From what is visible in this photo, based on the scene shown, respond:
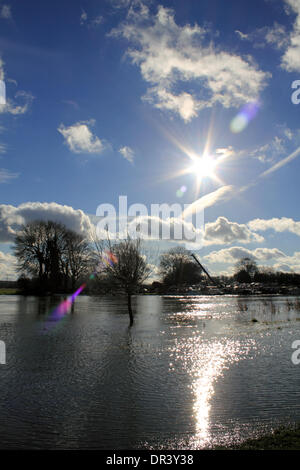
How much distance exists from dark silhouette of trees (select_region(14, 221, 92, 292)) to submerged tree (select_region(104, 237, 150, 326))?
4211 cm

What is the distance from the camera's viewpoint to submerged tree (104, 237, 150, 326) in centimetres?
2569

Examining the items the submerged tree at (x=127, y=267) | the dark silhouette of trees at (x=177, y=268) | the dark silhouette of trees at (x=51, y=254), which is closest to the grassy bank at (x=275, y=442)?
the submerged tree at (x=127, y=267)

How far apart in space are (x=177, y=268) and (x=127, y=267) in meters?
110

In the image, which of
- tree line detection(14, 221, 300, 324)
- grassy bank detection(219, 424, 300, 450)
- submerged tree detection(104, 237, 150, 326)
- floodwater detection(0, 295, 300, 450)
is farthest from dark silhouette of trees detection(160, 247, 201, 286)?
grassy bank detection(219, 424, 300, 450)

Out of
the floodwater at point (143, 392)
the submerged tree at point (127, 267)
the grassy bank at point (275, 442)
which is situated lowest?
the floodwater at point (143, 392)

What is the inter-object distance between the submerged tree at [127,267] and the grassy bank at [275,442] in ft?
63.0

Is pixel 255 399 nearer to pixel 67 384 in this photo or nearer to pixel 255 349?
pixel 67 384

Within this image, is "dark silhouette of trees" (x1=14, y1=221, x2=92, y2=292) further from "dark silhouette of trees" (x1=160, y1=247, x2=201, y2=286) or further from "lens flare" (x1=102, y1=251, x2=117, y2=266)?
"dark silhouette of trees" (x1=160, y1=247, x2=201, y2=286)

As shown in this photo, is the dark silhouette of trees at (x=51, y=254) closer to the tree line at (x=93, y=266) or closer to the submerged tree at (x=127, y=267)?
the tree line at (x=93, y=266)

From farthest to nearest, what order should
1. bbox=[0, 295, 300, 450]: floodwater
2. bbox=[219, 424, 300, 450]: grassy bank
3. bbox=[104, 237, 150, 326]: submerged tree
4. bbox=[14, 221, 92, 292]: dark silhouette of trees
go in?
bbox=[14, 221, 92, 292]: dark silhouette of trees
bbox=[104, 237, 150, 326]: submerged tree
bbox=[0, 295, 300, 450]: floodwater
bbox=[219, 424, 300, 450]: grassy bank

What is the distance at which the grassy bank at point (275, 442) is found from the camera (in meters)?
6.02

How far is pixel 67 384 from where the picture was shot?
10.7m
